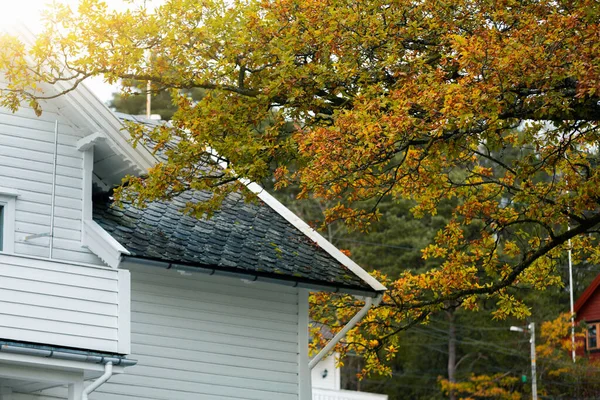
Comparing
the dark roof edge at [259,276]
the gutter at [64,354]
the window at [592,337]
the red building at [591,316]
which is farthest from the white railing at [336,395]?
the window at [592,337]

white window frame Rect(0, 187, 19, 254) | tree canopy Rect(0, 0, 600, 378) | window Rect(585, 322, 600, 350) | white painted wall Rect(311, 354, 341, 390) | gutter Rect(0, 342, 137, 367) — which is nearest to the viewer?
gutter Rect(0, 342, 137, 367)

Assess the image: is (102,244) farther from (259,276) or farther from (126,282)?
(259,276)

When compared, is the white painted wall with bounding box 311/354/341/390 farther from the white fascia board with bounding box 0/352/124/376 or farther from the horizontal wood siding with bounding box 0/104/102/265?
the white fascia board with bounding box 0/352/124/376

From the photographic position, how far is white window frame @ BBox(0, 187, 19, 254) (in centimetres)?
1683

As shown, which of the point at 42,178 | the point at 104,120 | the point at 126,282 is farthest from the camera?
the point at 104,120

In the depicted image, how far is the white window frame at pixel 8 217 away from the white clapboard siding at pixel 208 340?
1964 mm

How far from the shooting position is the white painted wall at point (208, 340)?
58.7ft

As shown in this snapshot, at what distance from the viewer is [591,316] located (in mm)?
55938

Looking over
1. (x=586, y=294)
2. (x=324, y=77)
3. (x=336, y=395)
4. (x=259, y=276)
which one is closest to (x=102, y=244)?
(x=259, y=276)

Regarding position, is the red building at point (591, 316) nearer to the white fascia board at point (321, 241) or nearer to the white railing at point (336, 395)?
the white railing at point (336, 395)

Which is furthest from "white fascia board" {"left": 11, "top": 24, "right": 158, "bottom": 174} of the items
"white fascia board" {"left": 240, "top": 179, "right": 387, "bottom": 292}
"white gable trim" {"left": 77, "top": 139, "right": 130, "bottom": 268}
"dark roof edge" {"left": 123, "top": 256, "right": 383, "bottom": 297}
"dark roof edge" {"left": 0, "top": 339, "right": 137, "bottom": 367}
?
"dark roof edge" {"left": 0, "top": 339, "right": 137, "bottom": 367}

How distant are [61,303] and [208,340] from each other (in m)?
3.77

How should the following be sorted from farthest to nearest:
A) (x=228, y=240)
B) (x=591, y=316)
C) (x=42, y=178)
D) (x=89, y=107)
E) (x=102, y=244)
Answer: (x=591, y=316), (x=228, y=240), (x=89, y=107), (x=42, y=178), (x=102, y=244)

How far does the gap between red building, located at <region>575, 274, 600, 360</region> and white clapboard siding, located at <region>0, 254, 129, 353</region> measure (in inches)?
1667
